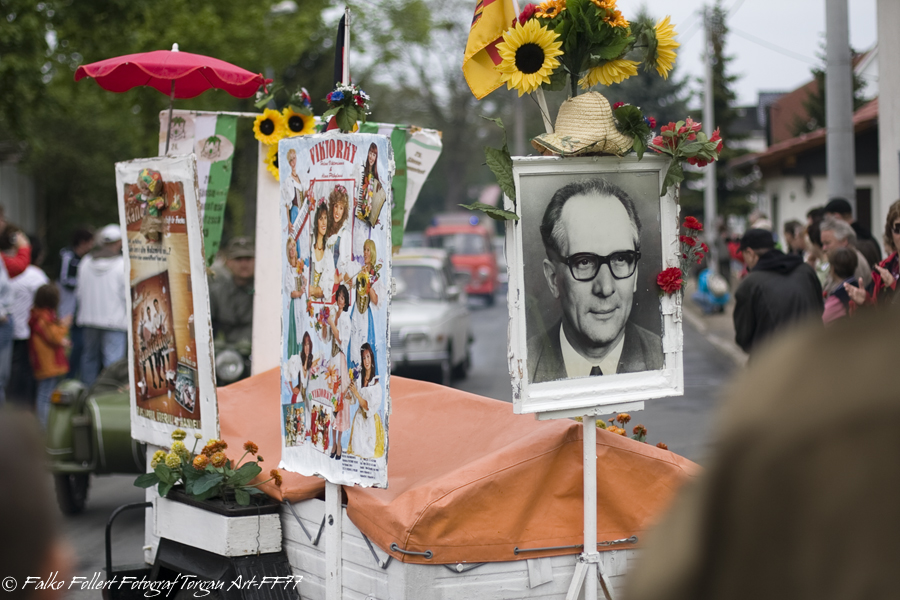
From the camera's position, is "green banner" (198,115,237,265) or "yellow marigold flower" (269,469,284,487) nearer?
"yellow marigold flower" (269,469,284,487)

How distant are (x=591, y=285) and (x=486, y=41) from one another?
1.06 meters

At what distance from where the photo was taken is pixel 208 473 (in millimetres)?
4391

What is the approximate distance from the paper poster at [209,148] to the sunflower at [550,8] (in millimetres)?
3223

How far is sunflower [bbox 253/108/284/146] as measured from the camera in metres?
5.68

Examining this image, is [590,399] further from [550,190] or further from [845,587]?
[845,587]

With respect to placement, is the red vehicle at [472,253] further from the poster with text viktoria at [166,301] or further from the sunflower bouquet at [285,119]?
the poster with text viktoria at [166,301]

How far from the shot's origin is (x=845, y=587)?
2.89 ft

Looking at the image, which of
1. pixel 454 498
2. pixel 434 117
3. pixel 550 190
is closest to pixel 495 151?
pixel 550 190

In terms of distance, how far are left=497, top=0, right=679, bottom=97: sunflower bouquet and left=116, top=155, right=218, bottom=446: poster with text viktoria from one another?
71.7 inches

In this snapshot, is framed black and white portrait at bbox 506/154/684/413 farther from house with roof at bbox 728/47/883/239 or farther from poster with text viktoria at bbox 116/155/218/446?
house with roof at bbox 728/47/883/239

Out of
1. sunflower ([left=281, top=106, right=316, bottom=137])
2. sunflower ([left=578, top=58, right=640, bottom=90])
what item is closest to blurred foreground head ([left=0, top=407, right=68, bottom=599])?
sunflower ([left=578, top=58, right=640, bottom=90])

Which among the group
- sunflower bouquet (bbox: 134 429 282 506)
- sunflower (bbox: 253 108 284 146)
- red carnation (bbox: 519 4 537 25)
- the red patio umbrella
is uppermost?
Answer: the red patio umbrella

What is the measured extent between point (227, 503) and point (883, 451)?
374cm

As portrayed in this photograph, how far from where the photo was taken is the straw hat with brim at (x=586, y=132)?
365 cm
